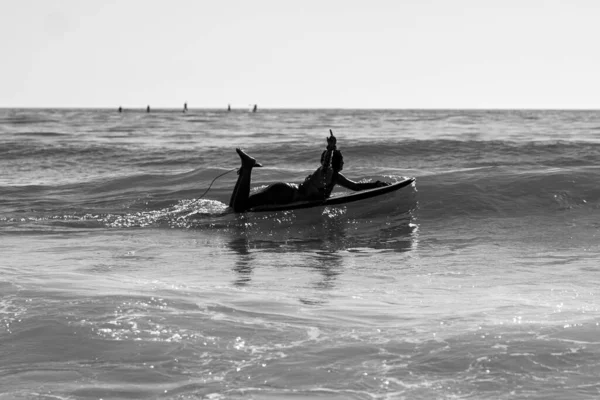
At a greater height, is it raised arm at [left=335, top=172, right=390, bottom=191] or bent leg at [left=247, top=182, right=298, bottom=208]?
raised arm at [left=335, top=172, right=390, bottom=191]

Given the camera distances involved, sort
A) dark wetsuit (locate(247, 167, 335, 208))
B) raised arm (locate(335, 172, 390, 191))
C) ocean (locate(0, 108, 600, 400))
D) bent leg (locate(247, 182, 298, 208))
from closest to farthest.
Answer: ocean (locate(0, 108, 600, 400)) < raised arm (locate(335, 172, 390, 191)) < dark wetsuit (locate(247, 167, 335, 208)) < bent leg (locate(247, 182, 298, 208))

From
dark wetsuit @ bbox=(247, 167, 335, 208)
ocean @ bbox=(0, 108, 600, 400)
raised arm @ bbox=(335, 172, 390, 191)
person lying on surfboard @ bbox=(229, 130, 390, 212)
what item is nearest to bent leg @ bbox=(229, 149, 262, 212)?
person lying on surfboard @ bbox=(229, 130, 390, 212)

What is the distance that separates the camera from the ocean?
622cm

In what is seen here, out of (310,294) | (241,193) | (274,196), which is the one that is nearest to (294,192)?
(274,196)

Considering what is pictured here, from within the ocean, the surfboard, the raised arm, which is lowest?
the ocean

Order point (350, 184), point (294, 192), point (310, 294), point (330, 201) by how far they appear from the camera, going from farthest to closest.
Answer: point (294, 192) → point (330, 201) → point (350, 184) → point (310, 294)

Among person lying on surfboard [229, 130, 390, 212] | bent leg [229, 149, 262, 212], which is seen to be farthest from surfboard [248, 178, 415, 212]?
bent leg [229, 149, 262, 212]

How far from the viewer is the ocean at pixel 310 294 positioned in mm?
6219

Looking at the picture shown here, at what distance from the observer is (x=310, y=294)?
895 cm

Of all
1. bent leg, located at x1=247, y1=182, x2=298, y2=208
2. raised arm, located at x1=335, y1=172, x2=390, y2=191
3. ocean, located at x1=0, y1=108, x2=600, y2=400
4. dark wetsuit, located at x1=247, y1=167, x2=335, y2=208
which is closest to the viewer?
ocean, located at x1=0, y1=108, x2=600, y2=400

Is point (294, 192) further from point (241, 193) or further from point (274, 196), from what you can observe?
point (241, 193)

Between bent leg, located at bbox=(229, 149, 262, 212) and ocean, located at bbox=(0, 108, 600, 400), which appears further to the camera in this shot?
bent leg, located at bbox=(229, 149, 262, 212)

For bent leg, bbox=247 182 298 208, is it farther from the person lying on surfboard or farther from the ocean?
the ocean

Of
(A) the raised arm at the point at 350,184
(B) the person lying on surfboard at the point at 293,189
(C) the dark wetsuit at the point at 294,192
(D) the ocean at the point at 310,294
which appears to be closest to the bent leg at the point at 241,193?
(B) the person lying on surfboard at the point at 293,189
